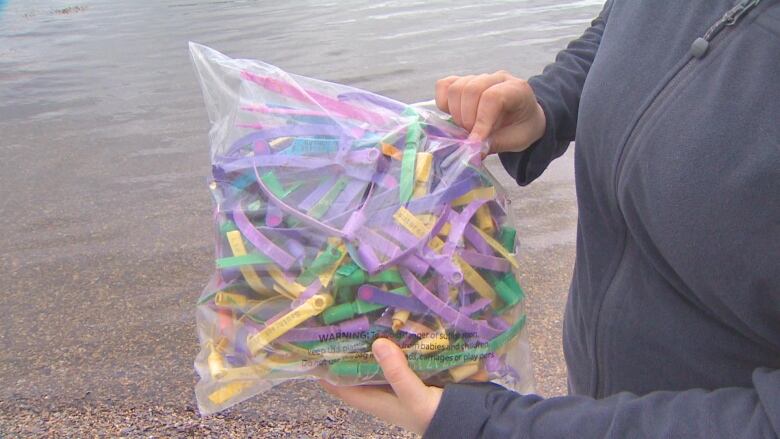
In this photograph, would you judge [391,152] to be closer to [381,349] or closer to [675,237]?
[381,349]

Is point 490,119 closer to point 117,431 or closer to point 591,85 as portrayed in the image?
point 591,85

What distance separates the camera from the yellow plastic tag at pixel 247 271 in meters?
1.07

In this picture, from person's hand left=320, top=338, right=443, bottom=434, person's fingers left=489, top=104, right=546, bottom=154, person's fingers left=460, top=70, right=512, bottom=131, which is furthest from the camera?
person's fingers left=489, top=104, right=546, bottom=154

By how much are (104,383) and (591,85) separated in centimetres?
200

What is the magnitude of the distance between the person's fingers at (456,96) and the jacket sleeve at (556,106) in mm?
194

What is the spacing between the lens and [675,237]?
87 cm

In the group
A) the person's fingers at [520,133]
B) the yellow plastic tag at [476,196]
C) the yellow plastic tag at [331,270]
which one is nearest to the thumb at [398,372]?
the yellow plastic tag at [331,270]

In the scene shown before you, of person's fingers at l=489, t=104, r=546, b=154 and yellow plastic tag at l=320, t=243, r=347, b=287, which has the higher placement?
person's fingers at l=489, t=104, r=546, b=154

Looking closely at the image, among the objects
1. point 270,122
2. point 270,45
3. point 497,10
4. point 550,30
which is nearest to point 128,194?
point 270,122

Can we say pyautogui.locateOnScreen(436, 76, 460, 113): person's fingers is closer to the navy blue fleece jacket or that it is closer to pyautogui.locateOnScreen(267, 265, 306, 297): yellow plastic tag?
the navy blue fleece jacket

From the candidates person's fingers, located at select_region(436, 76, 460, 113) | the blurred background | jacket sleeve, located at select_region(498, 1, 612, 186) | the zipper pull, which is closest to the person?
the zipper pull

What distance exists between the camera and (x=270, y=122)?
120 cm

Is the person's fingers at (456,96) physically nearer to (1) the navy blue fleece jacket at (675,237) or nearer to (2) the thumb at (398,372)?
(1) the navy blue fleece jacket at (675,237)

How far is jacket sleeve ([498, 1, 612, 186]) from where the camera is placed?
139 cm
